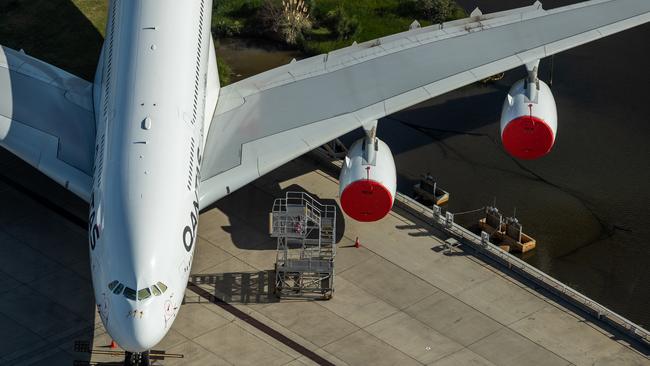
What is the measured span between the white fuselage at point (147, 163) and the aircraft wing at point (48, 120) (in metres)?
0.90

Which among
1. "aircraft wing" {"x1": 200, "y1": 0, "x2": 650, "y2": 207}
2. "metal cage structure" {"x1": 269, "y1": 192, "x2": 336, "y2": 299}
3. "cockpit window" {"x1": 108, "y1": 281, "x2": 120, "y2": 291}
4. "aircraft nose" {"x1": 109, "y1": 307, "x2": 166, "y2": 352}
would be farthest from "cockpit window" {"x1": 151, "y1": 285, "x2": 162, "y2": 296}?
"metal cage structure" {"x1": 269, "y1": 192, "x2": 336, "y2": 299}

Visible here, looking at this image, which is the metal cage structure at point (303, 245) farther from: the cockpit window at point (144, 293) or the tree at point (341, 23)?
the tree at point (341, 23)

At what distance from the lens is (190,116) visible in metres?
32.8

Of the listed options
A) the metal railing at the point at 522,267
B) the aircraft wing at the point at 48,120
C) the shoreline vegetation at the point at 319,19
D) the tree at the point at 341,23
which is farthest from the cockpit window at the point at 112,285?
the tree at the point at 341,23

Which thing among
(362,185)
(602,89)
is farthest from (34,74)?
(602,89)

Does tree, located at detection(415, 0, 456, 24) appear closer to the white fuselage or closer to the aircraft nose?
the white fuselage

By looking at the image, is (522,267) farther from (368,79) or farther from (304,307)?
(368,79)

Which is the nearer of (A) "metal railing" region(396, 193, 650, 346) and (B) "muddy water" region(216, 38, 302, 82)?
(A) "metal railing" region(396, 193, 650, 346)

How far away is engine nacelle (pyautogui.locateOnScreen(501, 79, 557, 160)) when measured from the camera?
36.3 metres

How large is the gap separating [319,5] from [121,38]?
17.7 m

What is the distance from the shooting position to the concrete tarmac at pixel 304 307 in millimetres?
31719

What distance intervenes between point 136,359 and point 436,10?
2537 centimetres

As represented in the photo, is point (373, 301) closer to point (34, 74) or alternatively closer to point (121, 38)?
point (121, 38)

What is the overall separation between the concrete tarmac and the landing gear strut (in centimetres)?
92
